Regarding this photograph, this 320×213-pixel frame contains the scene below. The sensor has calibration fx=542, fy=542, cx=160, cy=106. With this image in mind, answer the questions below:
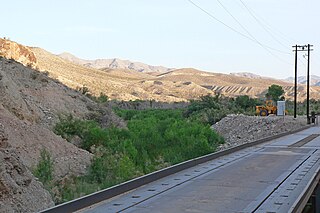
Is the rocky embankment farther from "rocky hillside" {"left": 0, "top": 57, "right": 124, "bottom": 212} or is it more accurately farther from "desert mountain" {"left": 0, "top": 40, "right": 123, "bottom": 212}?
"desert mountain" {"left": 0, "top": 40, "right": 123, "bottom": 212}

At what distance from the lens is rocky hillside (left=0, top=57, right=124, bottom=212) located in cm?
1224

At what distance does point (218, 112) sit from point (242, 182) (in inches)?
2071

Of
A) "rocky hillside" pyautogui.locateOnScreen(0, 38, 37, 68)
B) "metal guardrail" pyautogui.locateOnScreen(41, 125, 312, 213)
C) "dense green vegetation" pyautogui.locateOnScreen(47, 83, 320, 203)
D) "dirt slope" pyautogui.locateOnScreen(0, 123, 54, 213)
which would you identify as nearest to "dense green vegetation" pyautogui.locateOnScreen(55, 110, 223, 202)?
"dense green vegetation" pyautogui.locateOnScreen(47, 83, 320, 203)

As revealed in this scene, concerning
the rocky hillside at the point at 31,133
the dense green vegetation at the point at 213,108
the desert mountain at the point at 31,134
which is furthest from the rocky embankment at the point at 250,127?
the desert mountain at the point at 31,134

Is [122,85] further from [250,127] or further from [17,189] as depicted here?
[17,189]

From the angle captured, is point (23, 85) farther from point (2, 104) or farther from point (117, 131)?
point (2, 104)

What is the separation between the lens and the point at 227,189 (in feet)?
43.4

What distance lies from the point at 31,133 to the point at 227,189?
477 inches

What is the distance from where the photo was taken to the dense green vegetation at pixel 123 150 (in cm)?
1789

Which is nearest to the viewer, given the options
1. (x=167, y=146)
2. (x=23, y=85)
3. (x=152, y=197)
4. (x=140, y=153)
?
(x=152, y=197)

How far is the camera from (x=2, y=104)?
85.4 feet

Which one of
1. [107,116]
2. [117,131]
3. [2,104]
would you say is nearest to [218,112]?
[107,116]

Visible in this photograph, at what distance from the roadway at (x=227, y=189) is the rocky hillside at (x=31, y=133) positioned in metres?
2.26

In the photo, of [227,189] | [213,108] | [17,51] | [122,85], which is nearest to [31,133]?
[227,189]
